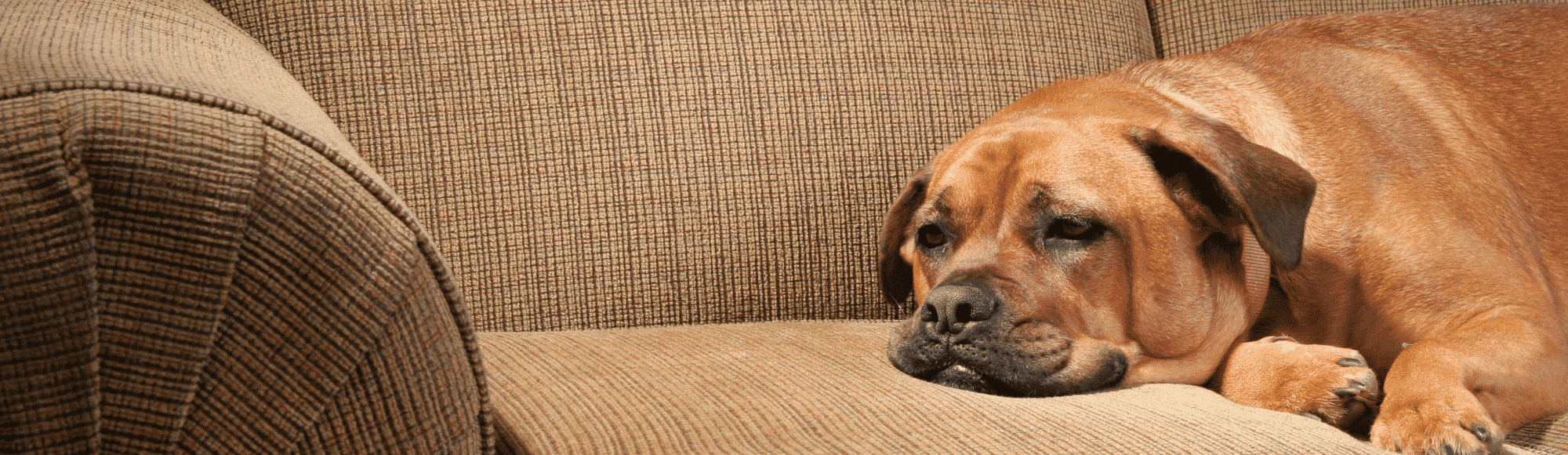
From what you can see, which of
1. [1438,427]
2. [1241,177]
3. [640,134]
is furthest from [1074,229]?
[640,134]

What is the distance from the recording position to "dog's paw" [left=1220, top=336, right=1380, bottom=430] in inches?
52.4

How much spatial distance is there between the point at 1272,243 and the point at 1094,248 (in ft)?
0.85

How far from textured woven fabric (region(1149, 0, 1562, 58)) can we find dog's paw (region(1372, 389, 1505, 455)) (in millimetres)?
1425

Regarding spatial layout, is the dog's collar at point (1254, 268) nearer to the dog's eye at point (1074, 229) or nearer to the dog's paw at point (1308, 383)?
the dog's paw at point (1308, 383)

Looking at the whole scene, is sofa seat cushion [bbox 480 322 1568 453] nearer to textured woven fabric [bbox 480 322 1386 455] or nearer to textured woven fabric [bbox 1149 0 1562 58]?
textured woven fabric [bbox 480 322 1386 455]

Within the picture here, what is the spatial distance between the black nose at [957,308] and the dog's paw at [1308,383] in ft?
1.33

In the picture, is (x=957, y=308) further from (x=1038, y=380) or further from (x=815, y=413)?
(x=815, y=413)

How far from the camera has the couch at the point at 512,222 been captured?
0.72 metres

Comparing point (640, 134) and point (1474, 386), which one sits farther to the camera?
point (640, 134)

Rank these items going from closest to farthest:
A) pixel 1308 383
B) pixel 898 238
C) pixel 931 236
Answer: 1. pixel 1308 383
2. pixel 931 236
3. pixel 898 238

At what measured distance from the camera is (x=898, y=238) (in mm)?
1919

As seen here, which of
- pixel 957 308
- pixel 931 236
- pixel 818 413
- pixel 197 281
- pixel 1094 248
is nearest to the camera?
pixel 197 281

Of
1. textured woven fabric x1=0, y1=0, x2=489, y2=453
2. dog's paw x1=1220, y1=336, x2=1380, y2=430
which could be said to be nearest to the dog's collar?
dog's paw x1=1220, y1=336, x2=1380, y2=430

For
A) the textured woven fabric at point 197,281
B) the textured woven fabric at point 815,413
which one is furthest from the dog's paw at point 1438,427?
the textured woven fabric at point 197,281
